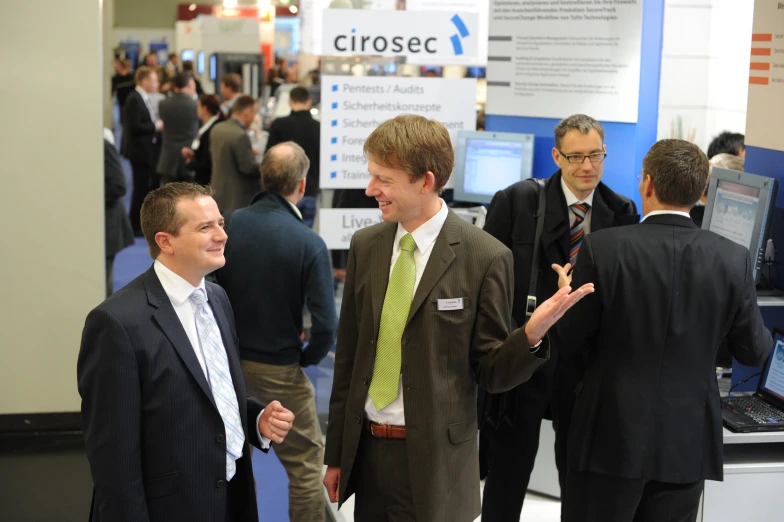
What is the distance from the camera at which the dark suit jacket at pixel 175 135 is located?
10594mm

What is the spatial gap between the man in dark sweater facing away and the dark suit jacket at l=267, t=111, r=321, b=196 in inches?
150

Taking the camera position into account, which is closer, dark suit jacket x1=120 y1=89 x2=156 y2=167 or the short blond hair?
the short blond hair

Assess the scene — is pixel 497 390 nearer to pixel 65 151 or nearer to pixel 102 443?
pixel 102 443

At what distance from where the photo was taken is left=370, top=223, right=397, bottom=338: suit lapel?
254cm

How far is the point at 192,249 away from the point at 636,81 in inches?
129

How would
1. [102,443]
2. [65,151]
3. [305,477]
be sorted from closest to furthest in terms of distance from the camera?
[102,443]
[305,477]
[65,151]

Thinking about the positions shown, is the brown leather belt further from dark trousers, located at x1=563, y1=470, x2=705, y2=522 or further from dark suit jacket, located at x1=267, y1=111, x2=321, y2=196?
dark suit jacket, located at x1=267, y1=111, x2=321, y2=196

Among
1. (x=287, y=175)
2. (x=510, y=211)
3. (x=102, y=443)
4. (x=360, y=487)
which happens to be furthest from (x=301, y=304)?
(x=102, y=443)

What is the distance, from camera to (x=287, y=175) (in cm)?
382

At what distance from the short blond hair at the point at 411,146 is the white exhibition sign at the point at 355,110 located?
2.89 metres

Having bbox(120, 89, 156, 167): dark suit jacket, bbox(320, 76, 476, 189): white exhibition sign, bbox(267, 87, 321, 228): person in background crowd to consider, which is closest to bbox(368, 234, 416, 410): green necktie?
bbox(320, 76, 476, 189): white exhibition sign

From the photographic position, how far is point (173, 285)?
8.04 ft

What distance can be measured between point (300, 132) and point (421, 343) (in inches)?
215

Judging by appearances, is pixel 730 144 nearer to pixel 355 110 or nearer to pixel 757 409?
pixel 355 110
